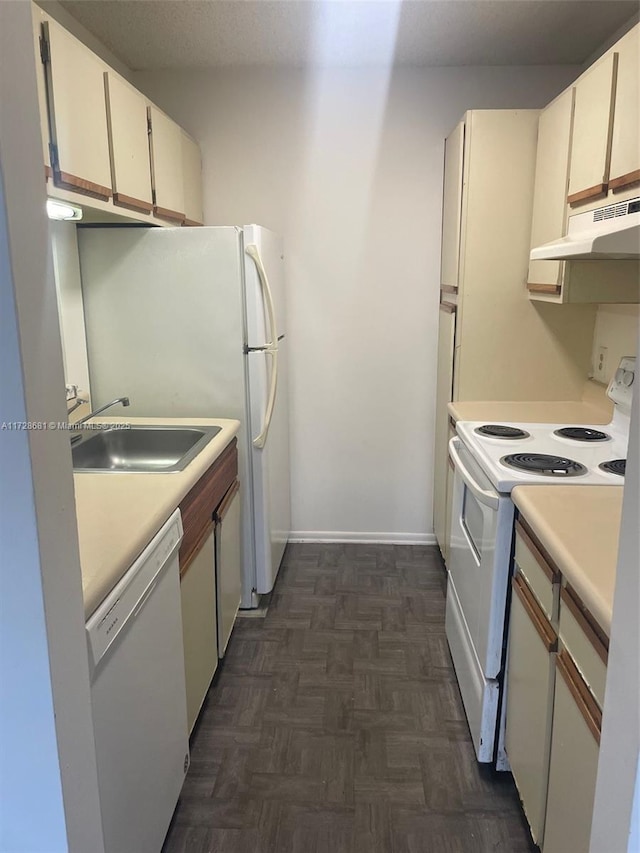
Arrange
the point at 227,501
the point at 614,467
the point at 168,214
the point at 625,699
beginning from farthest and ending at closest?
1. the point at 168,214
2. the point at 227,501
3. the point at 614,467
4. the point at 625,699

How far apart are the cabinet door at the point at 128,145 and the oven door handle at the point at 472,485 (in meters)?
1.49

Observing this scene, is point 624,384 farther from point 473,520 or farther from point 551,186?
point 551,186

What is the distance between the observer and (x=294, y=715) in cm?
215

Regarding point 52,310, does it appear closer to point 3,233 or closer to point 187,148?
point 3,233

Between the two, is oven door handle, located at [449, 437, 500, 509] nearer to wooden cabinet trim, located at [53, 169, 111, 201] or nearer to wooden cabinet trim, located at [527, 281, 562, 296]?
wooden cabinet trim, located at [527, 281, 562, 296]

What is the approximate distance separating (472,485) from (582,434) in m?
0.56

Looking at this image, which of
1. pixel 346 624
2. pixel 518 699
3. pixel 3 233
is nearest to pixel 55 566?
pixel 3 233

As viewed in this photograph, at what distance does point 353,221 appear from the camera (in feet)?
10.5

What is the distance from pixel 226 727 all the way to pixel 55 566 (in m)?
1.51

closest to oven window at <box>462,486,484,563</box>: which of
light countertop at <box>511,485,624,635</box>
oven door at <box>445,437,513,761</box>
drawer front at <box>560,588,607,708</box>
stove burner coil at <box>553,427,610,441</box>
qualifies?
oven door at <box>445,437,513,761</box>

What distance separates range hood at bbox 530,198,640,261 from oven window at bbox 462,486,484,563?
0.81 meters

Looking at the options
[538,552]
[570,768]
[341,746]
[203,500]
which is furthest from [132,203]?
[570,768]

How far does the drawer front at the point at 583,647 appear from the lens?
1.12 metres

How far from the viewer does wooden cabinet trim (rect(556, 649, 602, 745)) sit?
1123 millimetres
